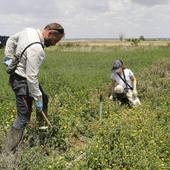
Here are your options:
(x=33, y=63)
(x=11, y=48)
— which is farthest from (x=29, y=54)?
(x=11, y=48)

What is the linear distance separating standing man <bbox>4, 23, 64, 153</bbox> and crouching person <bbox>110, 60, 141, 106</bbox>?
4224mm

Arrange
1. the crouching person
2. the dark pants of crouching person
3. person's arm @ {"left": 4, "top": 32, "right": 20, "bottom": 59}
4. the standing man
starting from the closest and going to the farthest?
the standing man, the dark pants of crouching person, person's arm @ {"left": 4, "top": 32, "right": 20, "bottom": 59}, the crouching person

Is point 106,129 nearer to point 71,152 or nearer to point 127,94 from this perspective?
point 71,152

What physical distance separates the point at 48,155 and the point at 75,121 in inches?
73.0

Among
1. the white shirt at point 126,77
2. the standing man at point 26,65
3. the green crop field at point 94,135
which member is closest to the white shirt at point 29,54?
the standing man at point 26,65

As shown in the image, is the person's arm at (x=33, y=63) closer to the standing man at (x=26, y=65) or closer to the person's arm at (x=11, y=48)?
the standing man at (x=26, y=65)

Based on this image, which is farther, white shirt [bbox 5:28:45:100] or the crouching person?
the crouching person

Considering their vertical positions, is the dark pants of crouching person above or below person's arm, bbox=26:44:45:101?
below

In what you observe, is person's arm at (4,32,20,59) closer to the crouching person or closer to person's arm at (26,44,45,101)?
person's arm at (26,44,45,101)

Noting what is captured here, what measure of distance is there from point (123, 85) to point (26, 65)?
16.0 feet

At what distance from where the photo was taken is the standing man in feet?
20.5

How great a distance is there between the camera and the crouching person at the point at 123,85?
423 inches

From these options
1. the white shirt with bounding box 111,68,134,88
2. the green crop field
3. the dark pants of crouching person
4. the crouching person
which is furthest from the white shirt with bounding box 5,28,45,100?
the white shirt with bounding box 111,68,134,88

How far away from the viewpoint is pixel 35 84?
6281mm
